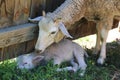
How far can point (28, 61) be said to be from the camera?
17.4ft

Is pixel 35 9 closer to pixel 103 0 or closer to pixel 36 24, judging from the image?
pixel 36 24

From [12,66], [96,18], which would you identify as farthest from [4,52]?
[96,18]

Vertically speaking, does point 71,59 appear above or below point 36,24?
below

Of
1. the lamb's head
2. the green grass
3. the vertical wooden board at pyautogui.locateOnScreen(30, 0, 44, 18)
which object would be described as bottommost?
the green grass

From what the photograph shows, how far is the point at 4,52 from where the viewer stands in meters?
5.50

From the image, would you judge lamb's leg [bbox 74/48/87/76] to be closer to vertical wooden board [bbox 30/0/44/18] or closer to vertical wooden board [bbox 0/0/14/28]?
vertical wooden board [bbox 30/0/44/18]

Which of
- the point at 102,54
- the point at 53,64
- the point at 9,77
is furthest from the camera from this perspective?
the point at 102,54

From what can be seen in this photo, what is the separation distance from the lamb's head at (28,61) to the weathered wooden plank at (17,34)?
283 mm

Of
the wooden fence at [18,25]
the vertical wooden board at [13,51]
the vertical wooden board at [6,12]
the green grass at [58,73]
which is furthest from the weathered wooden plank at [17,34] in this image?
the green grass at [58,73]

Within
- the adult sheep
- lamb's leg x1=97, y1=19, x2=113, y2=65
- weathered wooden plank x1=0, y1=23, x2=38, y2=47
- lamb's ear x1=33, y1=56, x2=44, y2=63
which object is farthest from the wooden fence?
lamb's leg x1=97, y1=19, x2=113, y2=65

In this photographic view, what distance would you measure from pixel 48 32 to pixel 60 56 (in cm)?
50

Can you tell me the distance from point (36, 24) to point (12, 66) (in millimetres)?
854

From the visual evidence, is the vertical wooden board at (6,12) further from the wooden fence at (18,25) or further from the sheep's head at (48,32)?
the sheep's head at (48,32)

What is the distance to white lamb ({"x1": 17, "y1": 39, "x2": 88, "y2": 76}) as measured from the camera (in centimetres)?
531
